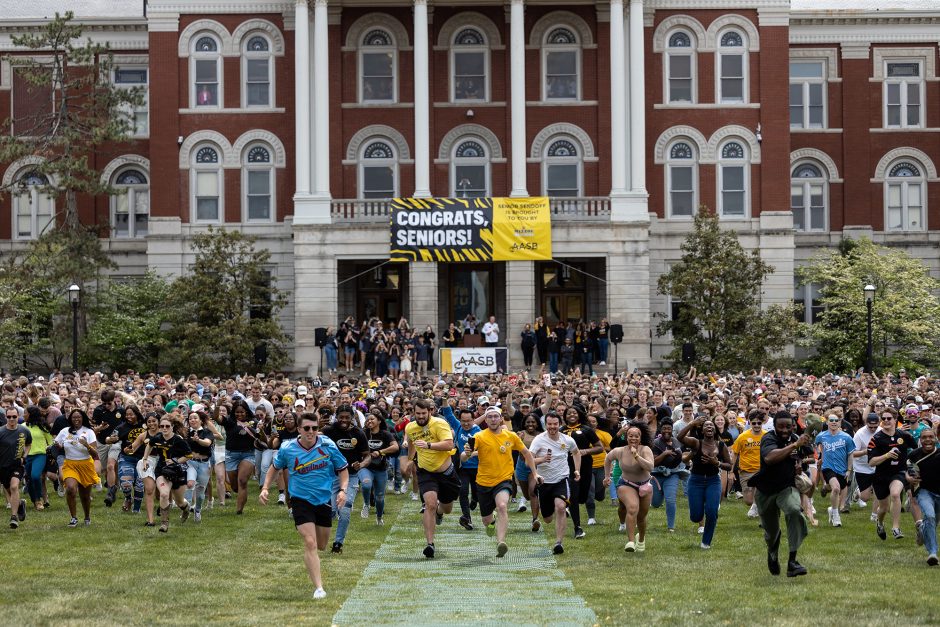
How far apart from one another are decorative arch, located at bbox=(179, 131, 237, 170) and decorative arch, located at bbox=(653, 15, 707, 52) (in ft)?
50.5

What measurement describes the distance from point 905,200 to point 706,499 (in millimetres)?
41762

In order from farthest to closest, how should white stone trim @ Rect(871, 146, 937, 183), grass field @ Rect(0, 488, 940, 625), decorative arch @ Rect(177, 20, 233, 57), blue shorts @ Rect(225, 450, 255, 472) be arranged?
white stone trim @ Rect(871, 146, 937, 183)
decorative arch @ Rect(177, 20, 233, 57)
blue shorts @ Rect(225, 450, 255, 472)
grass field @ Rect(0, 488, 940, 625)

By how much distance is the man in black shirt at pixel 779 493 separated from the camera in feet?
56.2

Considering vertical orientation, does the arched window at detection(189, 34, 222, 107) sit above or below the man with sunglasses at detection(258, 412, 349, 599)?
above

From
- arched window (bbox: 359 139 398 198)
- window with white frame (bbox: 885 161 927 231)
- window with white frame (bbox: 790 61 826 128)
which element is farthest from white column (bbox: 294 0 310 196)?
window with white frame (bbox: 885 161 927 231)

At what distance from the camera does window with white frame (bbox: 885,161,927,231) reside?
5869cm

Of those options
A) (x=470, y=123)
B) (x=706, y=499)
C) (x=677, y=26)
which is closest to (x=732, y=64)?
(x=677, y=26)

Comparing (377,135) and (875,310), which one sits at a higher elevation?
(377,135)

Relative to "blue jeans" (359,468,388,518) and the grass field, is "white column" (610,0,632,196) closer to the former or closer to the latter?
the grass field

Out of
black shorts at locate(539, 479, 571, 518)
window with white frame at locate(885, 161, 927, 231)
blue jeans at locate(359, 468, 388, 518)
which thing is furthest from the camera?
window with white frame at locate(885, 161, 927, 231)

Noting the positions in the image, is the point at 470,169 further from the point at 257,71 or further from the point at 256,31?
the point at 256,31

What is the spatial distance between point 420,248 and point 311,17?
9.24 metres

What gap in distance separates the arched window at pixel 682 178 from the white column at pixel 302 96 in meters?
12.8

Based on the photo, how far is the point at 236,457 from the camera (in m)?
24.4
